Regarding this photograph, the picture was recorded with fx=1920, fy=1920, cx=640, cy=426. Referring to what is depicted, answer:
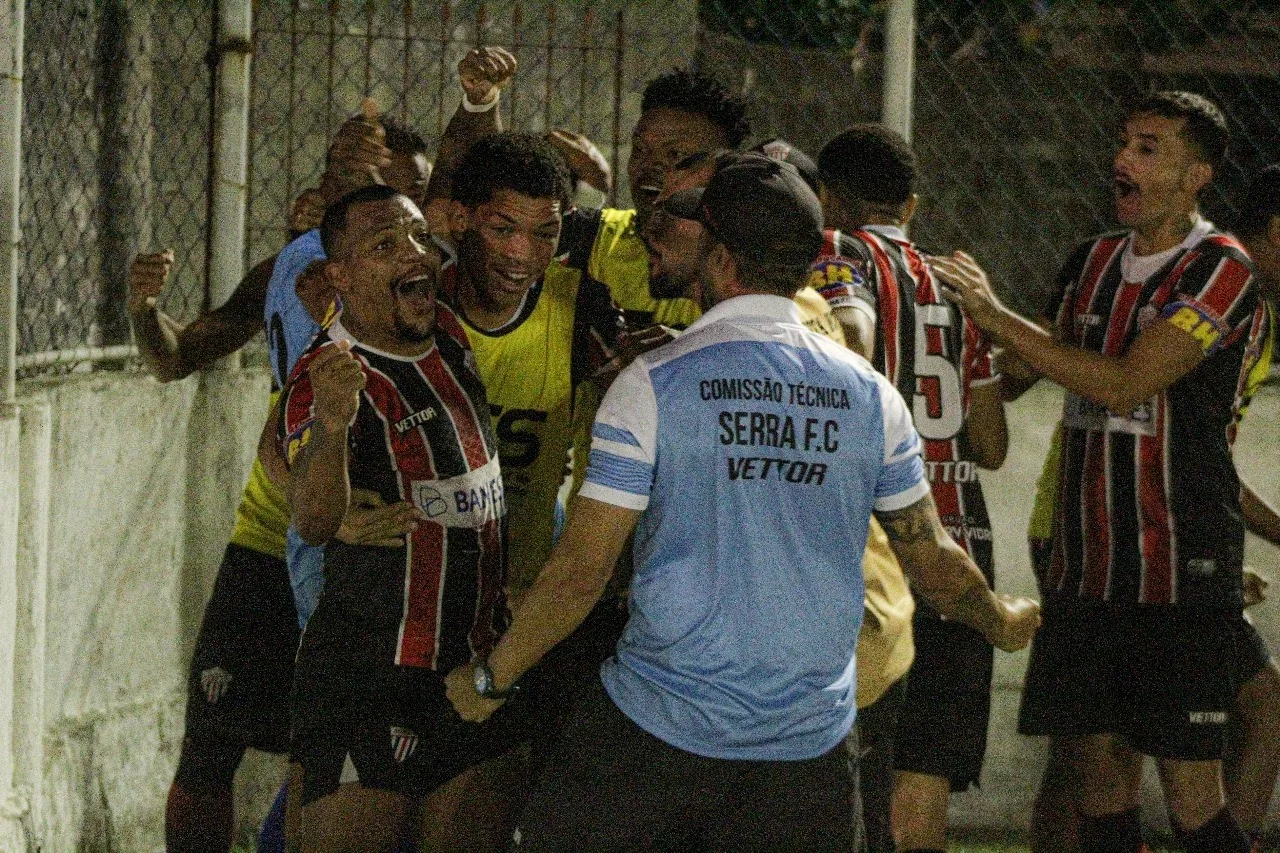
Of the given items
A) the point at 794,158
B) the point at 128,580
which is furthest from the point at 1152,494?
the point at 128,580

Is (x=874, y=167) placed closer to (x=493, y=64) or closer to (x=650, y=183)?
(x=650, y=183)

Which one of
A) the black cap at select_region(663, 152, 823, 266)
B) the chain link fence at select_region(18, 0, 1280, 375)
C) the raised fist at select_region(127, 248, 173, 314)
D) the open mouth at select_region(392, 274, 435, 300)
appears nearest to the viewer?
the black cap at select_region(663, 152, 823, 266)

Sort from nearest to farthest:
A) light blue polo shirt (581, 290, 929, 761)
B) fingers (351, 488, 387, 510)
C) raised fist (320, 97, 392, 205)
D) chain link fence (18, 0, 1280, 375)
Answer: light blue polo shirt (581, 290, 929, 761) → fingers (351, 488, 387, 510) → raised fist (320, 97, 392, 205) → chain link fence (18, 0, 1280, 375)

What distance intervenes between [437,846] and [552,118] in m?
3.39

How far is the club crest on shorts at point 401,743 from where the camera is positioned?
4430 mm

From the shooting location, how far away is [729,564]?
3701mm

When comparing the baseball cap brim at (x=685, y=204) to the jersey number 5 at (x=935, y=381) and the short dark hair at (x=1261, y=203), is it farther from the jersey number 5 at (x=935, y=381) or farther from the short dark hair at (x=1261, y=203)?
the short dark hair at (x=1261, y=203)

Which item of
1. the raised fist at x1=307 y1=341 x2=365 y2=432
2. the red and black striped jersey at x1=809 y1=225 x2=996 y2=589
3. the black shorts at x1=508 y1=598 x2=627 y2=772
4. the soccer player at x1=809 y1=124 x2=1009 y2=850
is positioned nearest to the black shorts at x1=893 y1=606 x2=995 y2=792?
the soccer player at x1=809 y1=124 x2=1009 y2=850

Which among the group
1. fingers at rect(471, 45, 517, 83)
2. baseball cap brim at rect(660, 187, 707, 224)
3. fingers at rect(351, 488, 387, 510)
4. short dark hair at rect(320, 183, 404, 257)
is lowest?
fingers at rect(351, 488, 387, 510)

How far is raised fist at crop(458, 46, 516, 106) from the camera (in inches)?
211

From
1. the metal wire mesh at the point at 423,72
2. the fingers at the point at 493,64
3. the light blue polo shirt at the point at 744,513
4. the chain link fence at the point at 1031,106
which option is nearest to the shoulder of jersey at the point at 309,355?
the light blue polo shirt at the point at 744,513

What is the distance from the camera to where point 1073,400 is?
5.84 metres

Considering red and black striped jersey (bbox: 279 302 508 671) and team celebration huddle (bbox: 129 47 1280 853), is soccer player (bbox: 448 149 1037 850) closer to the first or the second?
team celebration huddle (bbox: 129 47 1280 853)

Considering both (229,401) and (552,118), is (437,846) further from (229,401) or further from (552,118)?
(552,118)
